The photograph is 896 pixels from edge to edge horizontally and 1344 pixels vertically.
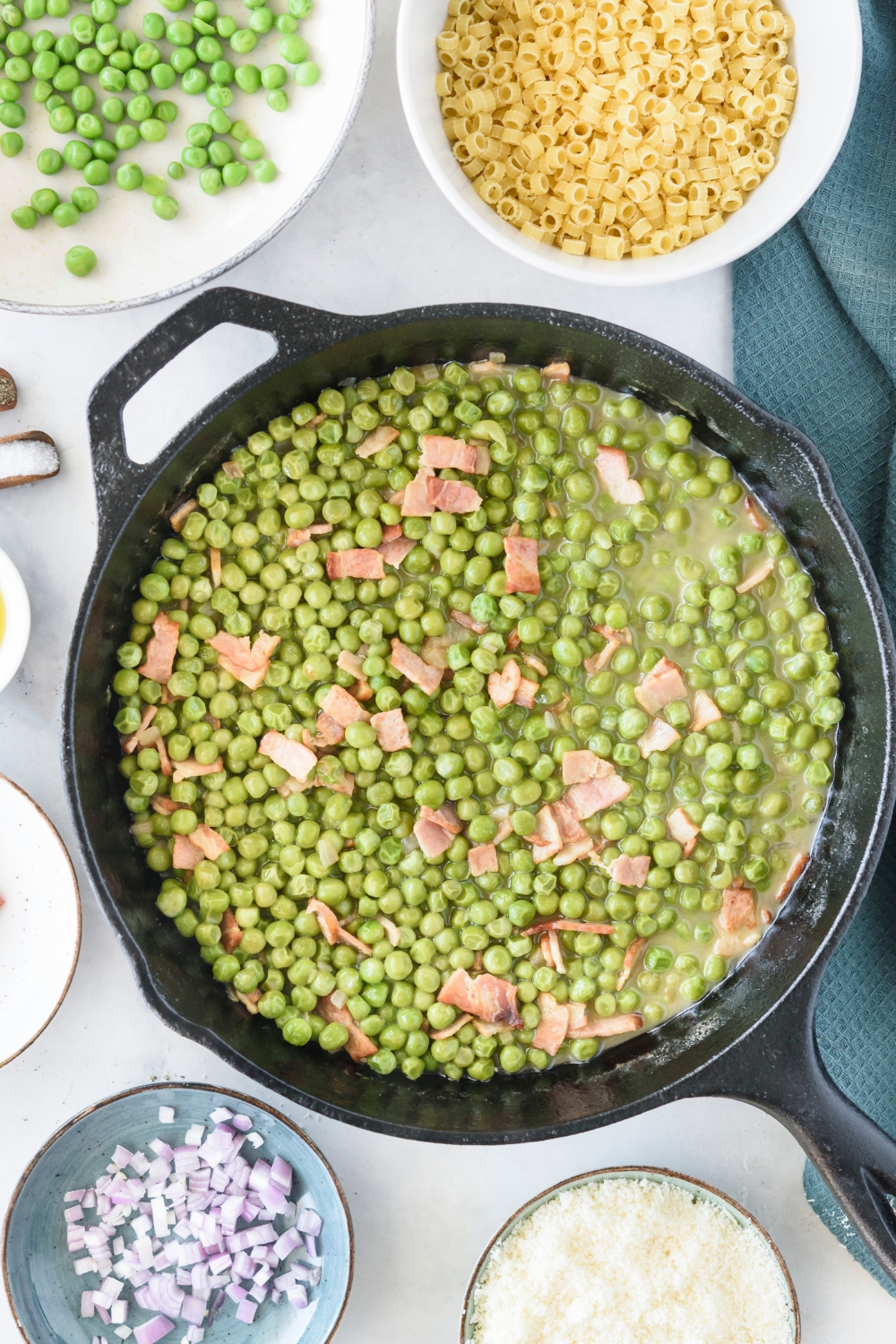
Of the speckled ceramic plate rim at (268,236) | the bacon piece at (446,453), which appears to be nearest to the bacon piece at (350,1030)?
the bacon piece at (446,453)

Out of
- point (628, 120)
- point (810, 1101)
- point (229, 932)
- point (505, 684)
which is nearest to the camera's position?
point (810, 1101)

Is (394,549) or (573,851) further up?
(394,549)

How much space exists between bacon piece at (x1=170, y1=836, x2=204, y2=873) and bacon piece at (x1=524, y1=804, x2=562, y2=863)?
0.87 m

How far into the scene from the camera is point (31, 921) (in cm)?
299

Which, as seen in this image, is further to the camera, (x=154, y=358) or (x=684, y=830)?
(x=684, y=830)

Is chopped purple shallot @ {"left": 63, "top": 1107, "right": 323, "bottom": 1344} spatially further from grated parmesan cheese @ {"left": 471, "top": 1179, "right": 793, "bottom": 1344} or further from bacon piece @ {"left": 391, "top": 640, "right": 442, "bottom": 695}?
bacon piece @ {"left": 391, "top": 640, "right": 442, "bottom": 695}

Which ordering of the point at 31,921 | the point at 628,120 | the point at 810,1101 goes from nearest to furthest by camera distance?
the point at 810,1101, the point at 628,120, the point at 31,921

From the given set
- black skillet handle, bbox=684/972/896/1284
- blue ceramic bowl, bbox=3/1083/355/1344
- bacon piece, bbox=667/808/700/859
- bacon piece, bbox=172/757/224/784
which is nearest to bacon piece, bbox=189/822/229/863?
bacon piece, bbox=172/757/224/784

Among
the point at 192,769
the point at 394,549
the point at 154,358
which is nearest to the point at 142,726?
the point at 192,769

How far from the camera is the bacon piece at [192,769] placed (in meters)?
2.82

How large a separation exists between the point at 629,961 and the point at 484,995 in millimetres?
392

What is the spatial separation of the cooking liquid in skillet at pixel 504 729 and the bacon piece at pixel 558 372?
1 centimetres

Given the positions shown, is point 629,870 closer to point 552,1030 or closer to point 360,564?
point 552,1030

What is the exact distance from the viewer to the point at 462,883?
285cm
